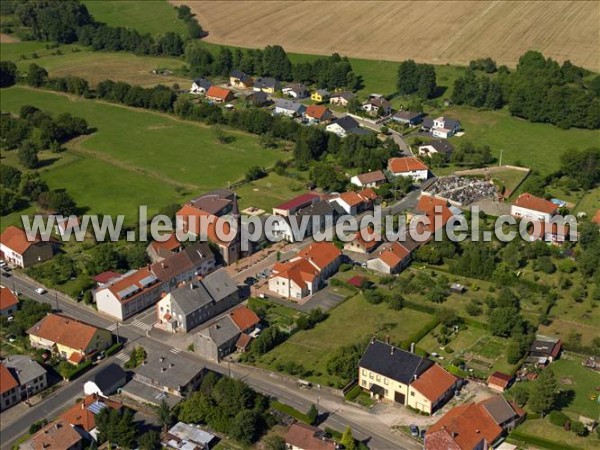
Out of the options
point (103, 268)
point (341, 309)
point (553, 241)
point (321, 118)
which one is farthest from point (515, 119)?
point (103, 268)

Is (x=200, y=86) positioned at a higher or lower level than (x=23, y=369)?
higher

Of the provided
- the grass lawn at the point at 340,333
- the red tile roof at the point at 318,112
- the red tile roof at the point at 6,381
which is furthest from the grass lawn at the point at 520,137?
the red tile roof at the point at 6,381

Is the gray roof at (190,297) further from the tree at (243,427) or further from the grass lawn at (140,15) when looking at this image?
the grass lawn at (140,15)

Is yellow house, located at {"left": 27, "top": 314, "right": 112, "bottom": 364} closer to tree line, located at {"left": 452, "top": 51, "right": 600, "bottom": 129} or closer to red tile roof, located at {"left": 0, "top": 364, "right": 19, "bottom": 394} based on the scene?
red tile roof, located at {"left": 0, "top": 364, "right": 19, "bottom": 394}

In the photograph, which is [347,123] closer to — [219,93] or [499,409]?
[219,93]

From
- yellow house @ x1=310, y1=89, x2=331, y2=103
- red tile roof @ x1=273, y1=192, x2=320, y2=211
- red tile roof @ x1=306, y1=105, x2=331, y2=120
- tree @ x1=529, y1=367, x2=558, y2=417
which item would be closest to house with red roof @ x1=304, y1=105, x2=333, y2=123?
red tile roof @ x1=306, y1=105, x2=331, y2=120

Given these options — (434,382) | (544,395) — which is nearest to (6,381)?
(434,382)
